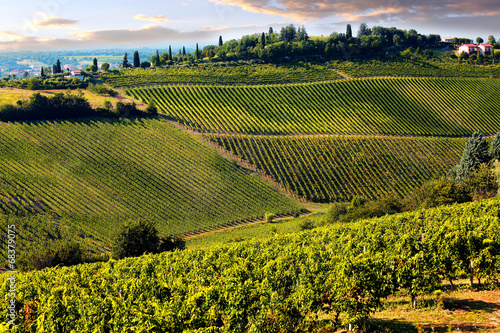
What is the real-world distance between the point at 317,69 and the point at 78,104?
273 ft

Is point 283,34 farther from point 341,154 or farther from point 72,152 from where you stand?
point 72,152

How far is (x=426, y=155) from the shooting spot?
8512cm

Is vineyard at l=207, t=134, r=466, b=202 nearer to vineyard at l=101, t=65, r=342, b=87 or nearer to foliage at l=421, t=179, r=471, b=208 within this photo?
foliage at l=421, t=179, r=471, b=208

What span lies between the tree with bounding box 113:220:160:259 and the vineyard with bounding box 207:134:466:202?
118ft

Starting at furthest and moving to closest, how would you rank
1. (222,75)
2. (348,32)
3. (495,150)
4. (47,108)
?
1. (348,32)
2. (222,75)
3. (47,108)
4. (495,150)

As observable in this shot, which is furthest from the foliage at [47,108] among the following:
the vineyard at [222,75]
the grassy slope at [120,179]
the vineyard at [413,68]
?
the vineyard at [413,68]

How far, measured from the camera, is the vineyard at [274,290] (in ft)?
49.2

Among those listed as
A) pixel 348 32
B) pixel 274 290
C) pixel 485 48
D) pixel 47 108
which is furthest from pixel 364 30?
pixel 274 290

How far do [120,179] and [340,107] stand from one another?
6713 centimetres

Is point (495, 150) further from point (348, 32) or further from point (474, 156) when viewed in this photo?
point (348, 32)

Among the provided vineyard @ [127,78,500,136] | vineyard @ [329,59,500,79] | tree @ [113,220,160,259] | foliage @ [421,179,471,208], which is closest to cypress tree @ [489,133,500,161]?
foliage @ [421,179,471,208]

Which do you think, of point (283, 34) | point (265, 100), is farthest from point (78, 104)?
point (283, 34)

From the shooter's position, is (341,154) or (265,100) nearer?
(341,154)

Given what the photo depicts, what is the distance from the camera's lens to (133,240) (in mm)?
40781
